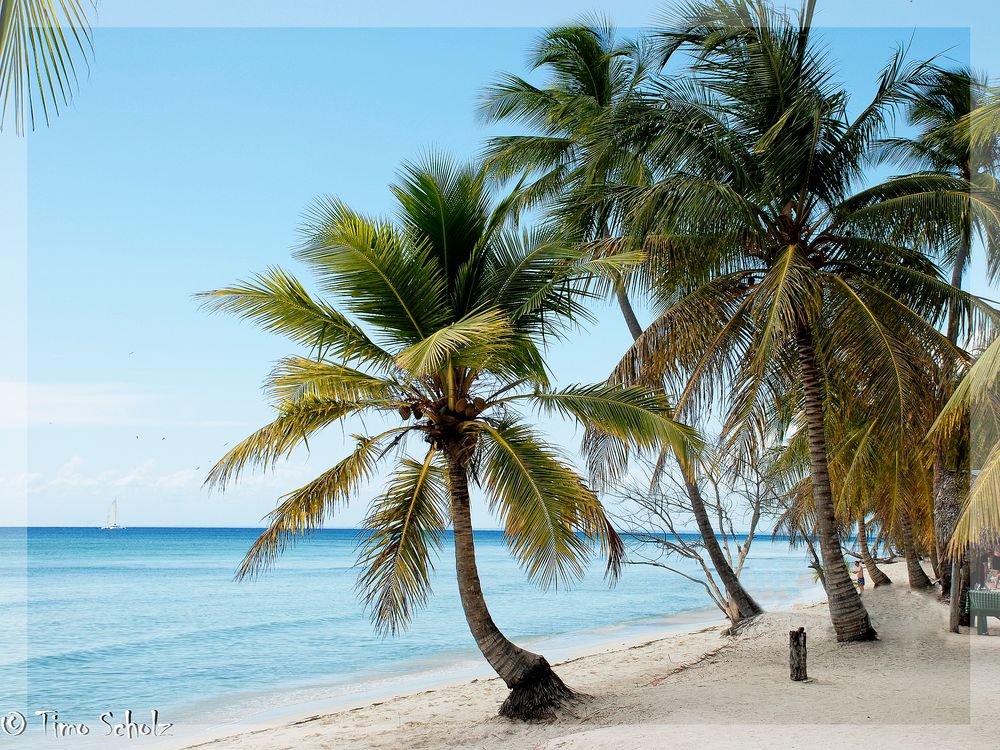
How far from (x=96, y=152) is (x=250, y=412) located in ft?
99.0

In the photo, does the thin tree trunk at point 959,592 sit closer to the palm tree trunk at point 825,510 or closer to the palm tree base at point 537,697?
the palm tree trunk at point 825,510

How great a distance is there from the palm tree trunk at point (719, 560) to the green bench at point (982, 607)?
342 centimetres

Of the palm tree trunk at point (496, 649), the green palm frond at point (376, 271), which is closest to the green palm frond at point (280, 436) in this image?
the green palm frond at point (376, 271)

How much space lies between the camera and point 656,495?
14805 millimetres

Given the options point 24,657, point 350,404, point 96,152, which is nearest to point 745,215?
point 350,404

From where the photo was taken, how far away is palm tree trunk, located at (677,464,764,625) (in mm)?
12688

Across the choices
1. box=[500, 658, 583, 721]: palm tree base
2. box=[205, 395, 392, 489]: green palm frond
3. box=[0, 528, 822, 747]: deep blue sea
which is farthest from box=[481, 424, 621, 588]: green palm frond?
box=[0, 528, 822, 747]: deep blue sea

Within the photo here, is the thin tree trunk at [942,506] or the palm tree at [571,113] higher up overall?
the palm tree at [571,113]

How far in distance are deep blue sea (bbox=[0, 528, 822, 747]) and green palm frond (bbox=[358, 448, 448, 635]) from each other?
8.58 ft

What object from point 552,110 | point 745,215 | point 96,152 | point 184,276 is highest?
point 96,152

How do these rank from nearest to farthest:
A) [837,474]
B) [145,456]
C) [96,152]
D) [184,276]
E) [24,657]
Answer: [837,474] → [24,657] → [96,152] → [184,276] → [145,456]

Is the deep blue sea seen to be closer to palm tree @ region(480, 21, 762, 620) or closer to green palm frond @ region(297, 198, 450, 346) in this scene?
green palm frond @ region(297, 198, 450, 346)

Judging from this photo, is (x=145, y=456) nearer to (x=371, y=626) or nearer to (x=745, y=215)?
(x=371, y=626)

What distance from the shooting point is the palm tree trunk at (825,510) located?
10.1 metres
